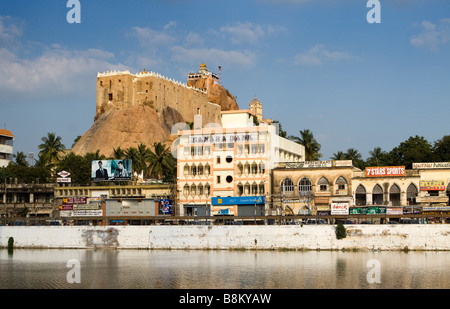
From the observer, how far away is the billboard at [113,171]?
3688 inches

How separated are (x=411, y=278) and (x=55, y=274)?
88.4ft

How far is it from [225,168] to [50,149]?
179 feet

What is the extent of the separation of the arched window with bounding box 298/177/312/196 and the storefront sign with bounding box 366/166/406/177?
7.49 metres

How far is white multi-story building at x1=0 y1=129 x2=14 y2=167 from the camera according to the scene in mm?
134250

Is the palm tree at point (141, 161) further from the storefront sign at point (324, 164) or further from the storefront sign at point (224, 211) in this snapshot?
the storefront sign at point (324, 164)

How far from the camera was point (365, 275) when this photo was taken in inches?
1859

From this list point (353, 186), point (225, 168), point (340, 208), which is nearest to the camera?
point (340, 208)

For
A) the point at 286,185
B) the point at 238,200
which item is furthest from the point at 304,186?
the point at 238,200

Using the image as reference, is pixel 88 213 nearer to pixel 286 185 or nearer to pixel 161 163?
pixel 286 185

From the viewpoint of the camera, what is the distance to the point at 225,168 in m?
87.1

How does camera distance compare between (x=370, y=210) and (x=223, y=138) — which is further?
(x=223, y=138)

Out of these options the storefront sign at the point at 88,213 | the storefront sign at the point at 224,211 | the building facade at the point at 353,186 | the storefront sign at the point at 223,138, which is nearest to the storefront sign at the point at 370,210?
the building facade at the point at 353,186

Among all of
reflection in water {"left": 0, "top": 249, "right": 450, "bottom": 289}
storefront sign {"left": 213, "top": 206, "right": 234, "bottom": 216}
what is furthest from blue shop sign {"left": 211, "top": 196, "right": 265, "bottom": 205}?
reflection in water {"left": 0, "top": 249, "right": 450, "bottom": 289}

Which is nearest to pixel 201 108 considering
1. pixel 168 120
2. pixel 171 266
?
pixel 168 120
